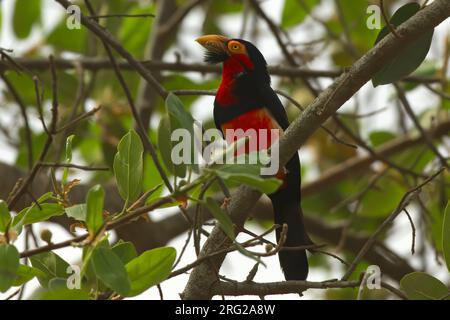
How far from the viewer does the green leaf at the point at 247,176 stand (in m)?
1.89

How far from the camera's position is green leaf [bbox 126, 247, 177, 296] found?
2131 mm

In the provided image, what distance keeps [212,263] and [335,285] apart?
383 millimetres

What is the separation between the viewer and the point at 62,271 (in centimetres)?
233

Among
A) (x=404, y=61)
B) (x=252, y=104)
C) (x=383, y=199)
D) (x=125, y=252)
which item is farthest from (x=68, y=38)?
(x=125, y=252)

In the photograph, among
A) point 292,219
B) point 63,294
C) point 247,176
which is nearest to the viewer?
point 247,176

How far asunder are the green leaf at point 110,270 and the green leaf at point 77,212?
0.17 m

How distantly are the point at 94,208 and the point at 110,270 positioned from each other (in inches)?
5.7

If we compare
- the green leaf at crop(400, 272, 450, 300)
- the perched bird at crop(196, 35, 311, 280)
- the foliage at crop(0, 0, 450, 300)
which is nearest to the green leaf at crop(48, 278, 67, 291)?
the foliage at crop(0, 0, 450, 300)

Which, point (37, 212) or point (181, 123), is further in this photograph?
point (37, 212)

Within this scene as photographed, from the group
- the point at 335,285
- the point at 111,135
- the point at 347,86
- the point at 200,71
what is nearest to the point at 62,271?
the point at 335,285

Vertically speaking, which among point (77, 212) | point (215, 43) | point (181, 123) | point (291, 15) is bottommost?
point (77, 212)

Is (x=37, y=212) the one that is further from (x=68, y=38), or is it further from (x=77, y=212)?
(x=68, y=38)

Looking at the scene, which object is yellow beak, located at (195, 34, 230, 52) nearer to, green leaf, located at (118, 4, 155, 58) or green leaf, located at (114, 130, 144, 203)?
green leaf, located at (118, 4, 155, 58)

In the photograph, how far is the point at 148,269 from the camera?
84.4 inches
